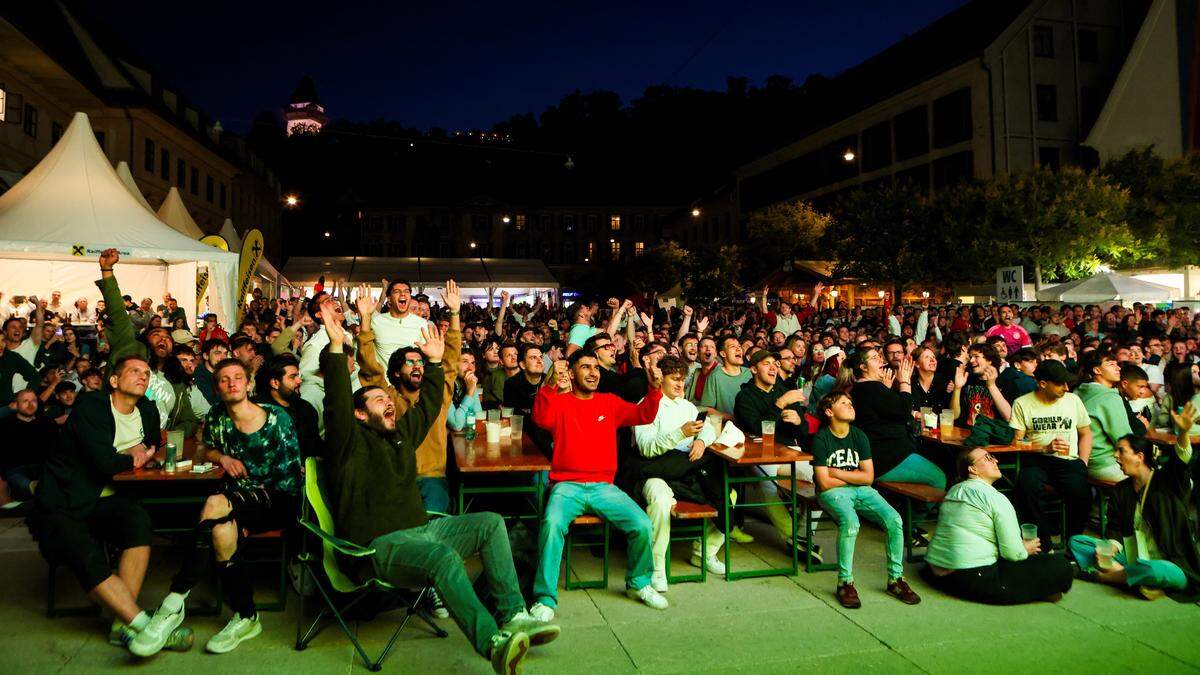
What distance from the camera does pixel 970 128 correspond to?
31.0 metres

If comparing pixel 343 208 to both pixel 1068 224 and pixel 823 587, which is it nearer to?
pixel 1068 224

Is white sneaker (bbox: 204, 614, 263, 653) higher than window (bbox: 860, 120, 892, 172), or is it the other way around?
window (bbox: 860, 120, 892, 172)

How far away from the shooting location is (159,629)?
3.90 m

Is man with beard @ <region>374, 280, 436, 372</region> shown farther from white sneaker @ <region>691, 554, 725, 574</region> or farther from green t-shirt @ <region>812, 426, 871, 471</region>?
green t-shirt @ <region>812, 426, 871, 471</region>

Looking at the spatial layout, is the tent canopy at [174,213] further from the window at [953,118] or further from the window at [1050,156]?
the window at [1050,156]

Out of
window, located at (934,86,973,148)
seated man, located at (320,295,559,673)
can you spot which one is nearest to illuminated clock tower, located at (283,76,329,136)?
seated man, located at (320,295,559,673)

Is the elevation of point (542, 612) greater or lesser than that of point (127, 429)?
lesser

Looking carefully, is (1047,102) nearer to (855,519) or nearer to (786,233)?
(786,233)

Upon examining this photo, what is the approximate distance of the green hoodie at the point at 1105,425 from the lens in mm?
5977

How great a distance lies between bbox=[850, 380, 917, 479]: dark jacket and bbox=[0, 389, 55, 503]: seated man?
6.89m

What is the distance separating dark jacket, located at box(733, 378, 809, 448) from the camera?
19.5ft

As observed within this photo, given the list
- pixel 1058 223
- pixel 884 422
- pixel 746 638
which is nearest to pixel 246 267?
pixel 884 422

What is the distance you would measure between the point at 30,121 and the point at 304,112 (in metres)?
10.3

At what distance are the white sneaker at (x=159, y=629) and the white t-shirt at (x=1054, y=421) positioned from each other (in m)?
5.87
